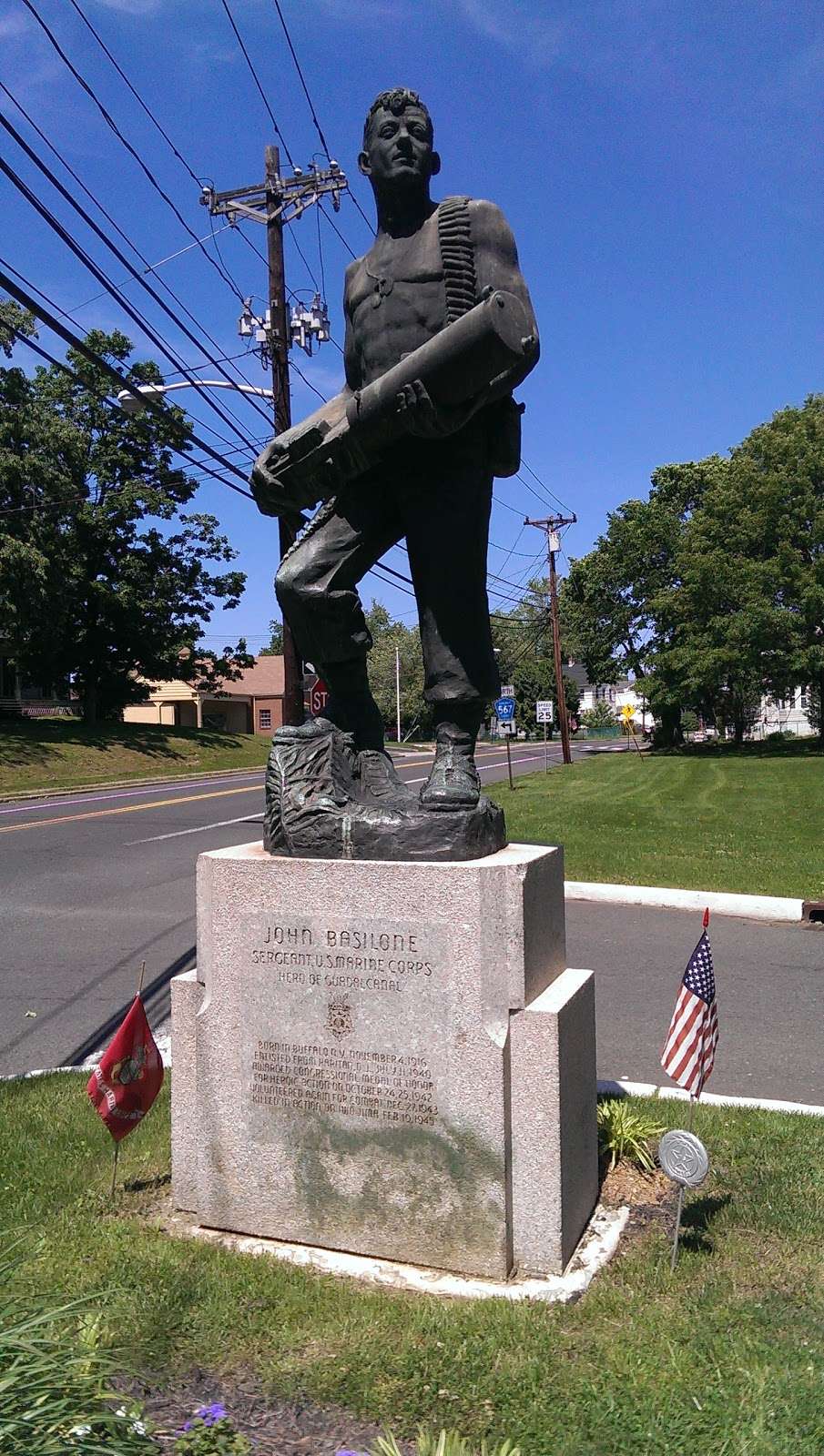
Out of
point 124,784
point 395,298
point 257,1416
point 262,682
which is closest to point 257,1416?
point 257,1416

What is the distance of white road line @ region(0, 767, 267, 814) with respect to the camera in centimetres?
1941

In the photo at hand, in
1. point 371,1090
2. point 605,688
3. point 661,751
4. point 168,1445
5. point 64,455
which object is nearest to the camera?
point 168,1445

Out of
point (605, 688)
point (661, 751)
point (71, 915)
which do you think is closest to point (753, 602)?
point (661, 751)

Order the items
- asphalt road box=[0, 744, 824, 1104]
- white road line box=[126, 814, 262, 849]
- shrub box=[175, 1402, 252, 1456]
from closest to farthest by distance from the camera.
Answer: shrub box=[175, 1402, 252, 1456], asphalt road box=[0, 744, 824, 1104], white road line box=[126, 814, 262, 849]

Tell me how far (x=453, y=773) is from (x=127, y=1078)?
5.30 ft

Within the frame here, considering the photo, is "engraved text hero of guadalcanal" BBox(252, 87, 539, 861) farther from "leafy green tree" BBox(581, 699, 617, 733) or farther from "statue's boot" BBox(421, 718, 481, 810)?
"leafy green tree" BBox(581, 699, 617, 733)

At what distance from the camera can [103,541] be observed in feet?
113

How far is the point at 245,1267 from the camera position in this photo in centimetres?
314

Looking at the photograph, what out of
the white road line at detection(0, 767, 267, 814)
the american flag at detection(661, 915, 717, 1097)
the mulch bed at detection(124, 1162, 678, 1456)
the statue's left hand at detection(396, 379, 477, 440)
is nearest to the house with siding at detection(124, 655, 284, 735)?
the white road line at detection(0, 767, 267, 814)

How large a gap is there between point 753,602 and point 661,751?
10.9 metres

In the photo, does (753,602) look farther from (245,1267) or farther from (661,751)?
(245,1267)

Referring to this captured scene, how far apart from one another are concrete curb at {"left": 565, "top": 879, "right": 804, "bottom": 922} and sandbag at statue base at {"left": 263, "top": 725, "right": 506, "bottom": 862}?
5114 millimetres

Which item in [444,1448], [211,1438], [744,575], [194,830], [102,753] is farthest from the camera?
[744,575]

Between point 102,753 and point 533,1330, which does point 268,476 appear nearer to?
point 533,1330
